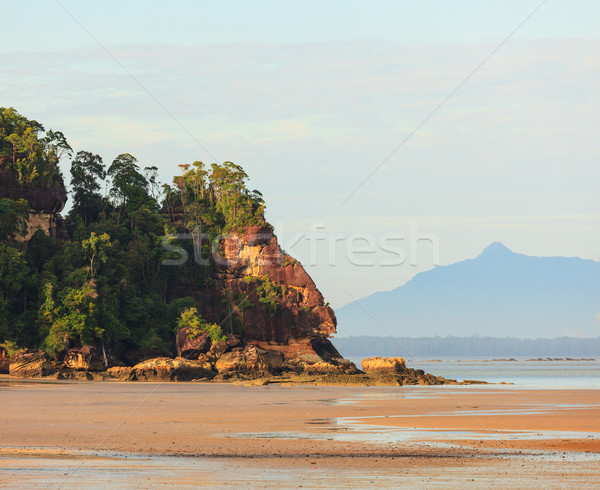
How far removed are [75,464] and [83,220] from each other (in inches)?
3376

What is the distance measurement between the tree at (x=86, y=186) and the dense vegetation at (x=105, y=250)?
13 cm

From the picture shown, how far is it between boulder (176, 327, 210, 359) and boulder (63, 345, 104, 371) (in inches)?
414

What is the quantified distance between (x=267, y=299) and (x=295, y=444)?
7282cm

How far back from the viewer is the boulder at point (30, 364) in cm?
6650

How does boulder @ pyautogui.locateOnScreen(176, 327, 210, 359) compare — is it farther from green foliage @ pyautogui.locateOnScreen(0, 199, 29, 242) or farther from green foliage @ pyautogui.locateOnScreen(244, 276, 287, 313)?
green foliage @ pyautogui.locateOnScreen(0, 199, 29, 242)

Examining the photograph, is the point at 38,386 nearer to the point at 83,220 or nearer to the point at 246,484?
the point at 246,484

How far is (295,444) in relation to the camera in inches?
828

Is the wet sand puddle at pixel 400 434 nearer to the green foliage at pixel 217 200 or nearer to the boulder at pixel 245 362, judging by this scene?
the boulder at pixel 245 362

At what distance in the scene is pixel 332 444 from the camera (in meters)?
21.0

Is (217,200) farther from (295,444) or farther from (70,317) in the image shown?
(295,444)

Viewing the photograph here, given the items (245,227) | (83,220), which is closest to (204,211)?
(245,227)

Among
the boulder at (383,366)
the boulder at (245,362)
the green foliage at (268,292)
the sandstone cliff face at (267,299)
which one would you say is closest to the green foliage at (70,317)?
the boulder at (245,362)

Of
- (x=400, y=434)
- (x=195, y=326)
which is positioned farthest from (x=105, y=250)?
(x=400, y=434)

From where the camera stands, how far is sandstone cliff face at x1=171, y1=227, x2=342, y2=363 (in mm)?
93500
